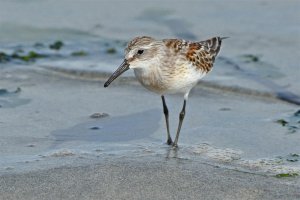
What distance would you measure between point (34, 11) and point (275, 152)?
627 centimetres

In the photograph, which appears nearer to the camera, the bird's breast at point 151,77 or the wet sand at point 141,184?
the wet sand at point 141,184

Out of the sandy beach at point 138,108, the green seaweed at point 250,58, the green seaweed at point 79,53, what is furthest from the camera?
the green seaweed at point 79,53

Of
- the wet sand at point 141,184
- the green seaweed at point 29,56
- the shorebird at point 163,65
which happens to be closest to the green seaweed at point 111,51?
the green seaweed at point 29,56

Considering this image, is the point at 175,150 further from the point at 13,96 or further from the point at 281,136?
the point at 13,96

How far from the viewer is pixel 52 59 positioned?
1015 centimetres

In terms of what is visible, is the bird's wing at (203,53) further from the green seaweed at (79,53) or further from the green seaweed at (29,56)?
the green seaweed at (29,56)

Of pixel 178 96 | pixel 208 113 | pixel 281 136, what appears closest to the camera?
pixel 281 136

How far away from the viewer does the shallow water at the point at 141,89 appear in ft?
22.9

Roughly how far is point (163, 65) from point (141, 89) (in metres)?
1.79

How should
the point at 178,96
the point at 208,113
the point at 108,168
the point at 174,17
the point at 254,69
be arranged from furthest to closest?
the point at 174,17, the point at 254,69, the point at 178,96, the point at 208,113, the point at 108,168

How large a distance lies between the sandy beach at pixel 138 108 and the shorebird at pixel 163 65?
1.81 ft

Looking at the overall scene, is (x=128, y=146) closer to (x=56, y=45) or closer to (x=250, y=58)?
(x=250, y=58)

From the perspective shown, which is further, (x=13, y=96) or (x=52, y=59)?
(x=52, y=59)

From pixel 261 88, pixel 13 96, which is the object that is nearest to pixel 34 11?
pixel 13 96
